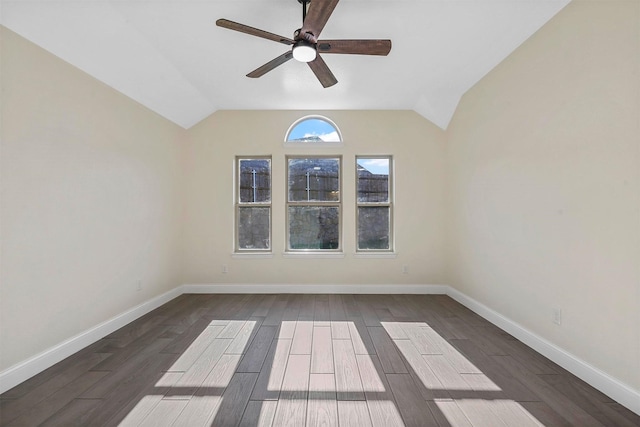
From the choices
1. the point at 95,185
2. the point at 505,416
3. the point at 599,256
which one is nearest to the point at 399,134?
the point at 599,256

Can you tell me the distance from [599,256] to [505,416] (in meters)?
1.24

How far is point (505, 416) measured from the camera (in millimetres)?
1675

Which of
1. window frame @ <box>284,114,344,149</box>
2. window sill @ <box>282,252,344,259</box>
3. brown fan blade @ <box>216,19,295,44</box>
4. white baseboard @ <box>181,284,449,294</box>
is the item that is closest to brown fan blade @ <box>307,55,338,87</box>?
brown fan blade @ <box>216,19,295,44</box>

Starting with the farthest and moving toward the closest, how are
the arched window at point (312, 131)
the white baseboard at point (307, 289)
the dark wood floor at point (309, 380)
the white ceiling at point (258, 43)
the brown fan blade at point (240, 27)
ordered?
the arched window at point (312, 131), the white baseboard at point (307, 289), the white ceiling at point (258, 43), the brown fan blade at point (240, 27), the dark wood floor at point (309, 380)

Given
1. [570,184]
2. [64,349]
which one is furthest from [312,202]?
[64,349]

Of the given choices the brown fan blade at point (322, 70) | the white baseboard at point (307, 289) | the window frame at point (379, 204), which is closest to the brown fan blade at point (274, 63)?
the brown fan blade at point (322, 70)

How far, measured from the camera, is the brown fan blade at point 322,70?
2285 mm

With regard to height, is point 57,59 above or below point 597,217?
above

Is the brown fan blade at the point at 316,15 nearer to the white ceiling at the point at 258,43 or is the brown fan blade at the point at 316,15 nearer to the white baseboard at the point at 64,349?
the white ceiling at the point at 258,43

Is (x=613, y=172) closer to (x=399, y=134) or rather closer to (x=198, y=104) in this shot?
(x=399, y=134)

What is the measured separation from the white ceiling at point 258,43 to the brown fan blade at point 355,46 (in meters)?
Result: 0.35

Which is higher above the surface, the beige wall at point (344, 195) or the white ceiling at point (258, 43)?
the white ceiling at point (258, 43)

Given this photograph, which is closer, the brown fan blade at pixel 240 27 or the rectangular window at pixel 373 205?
the brown fan blade at pixel 240 27

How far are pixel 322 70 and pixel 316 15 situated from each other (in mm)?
618
